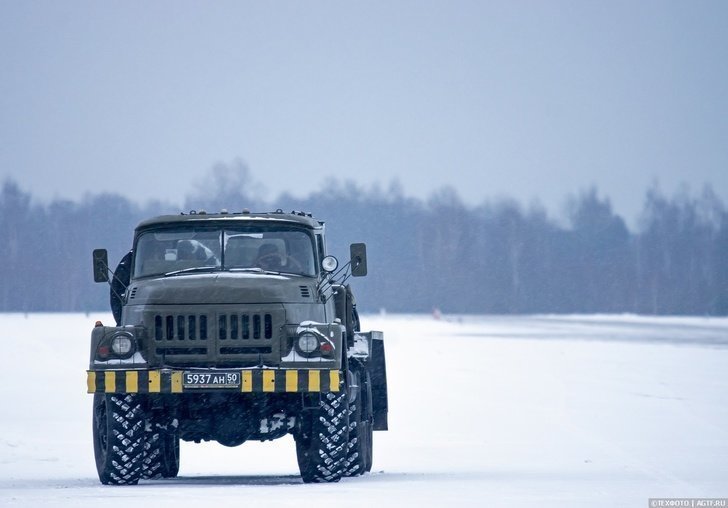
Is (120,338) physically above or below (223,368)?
above

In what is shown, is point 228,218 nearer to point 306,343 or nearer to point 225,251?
point 225,251

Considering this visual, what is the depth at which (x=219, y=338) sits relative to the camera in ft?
41.9

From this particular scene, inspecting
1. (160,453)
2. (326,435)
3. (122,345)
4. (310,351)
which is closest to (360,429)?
(326,435)

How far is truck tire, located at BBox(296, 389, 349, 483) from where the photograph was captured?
513 inches

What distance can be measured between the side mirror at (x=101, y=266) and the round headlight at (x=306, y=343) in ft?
7.41

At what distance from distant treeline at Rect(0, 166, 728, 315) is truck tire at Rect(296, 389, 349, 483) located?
125095 millimetres

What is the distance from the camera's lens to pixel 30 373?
92.6 feet

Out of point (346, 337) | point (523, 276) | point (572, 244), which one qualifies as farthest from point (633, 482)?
point (572, 244)

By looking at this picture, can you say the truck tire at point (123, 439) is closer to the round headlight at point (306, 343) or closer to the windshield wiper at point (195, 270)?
the windshield wiper at point (195, 270)

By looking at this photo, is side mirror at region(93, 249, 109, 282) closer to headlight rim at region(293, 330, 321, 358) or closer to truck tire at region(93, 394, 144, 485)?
truck tire at region(93, 394, 144, 485)

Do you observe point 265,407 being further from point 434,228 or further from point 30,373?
point 434,228

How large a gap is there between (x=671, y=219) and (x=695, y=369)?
131 meters

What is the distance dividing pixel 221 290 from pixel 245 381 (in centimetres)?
88

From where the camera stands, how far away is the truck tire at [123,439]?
42.6 feet
